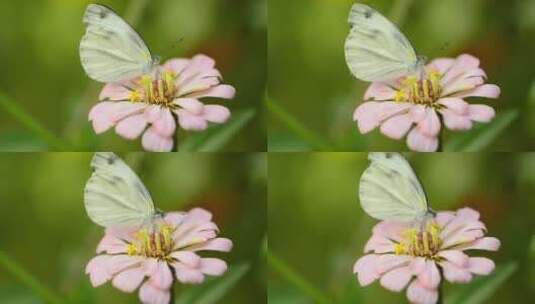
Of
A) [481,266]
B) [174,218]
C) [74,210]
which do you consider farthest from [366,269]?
[74,210]

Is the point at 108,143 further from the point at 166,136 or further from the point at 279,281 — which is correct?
the point at 279,281

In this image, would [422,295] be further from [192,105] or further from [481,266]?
[192,105]

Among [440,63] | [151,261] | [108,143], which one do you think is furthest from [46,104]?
[440,63]

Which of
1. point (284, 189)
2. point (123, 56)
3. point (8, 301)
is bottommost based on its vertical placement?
point (8, 301)

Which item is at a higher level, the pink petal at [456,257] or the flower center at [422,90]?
the flower center at [422,90]

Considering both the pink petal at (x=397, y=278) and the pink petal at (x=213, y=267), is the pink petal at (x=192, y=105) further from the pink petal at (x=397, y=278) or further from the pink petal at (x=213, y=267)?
the pink petal at (x=397, y=278)

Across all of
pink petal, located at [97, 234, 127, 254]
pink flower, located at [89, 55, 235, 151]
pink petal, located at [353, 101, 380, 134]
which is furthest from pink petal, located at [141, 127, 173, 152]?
pink petal, located at [353, 101, 380, 134]

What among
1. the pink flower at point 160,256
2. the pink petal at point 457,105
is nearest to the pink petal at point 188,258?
the pink flower at point 160,256
